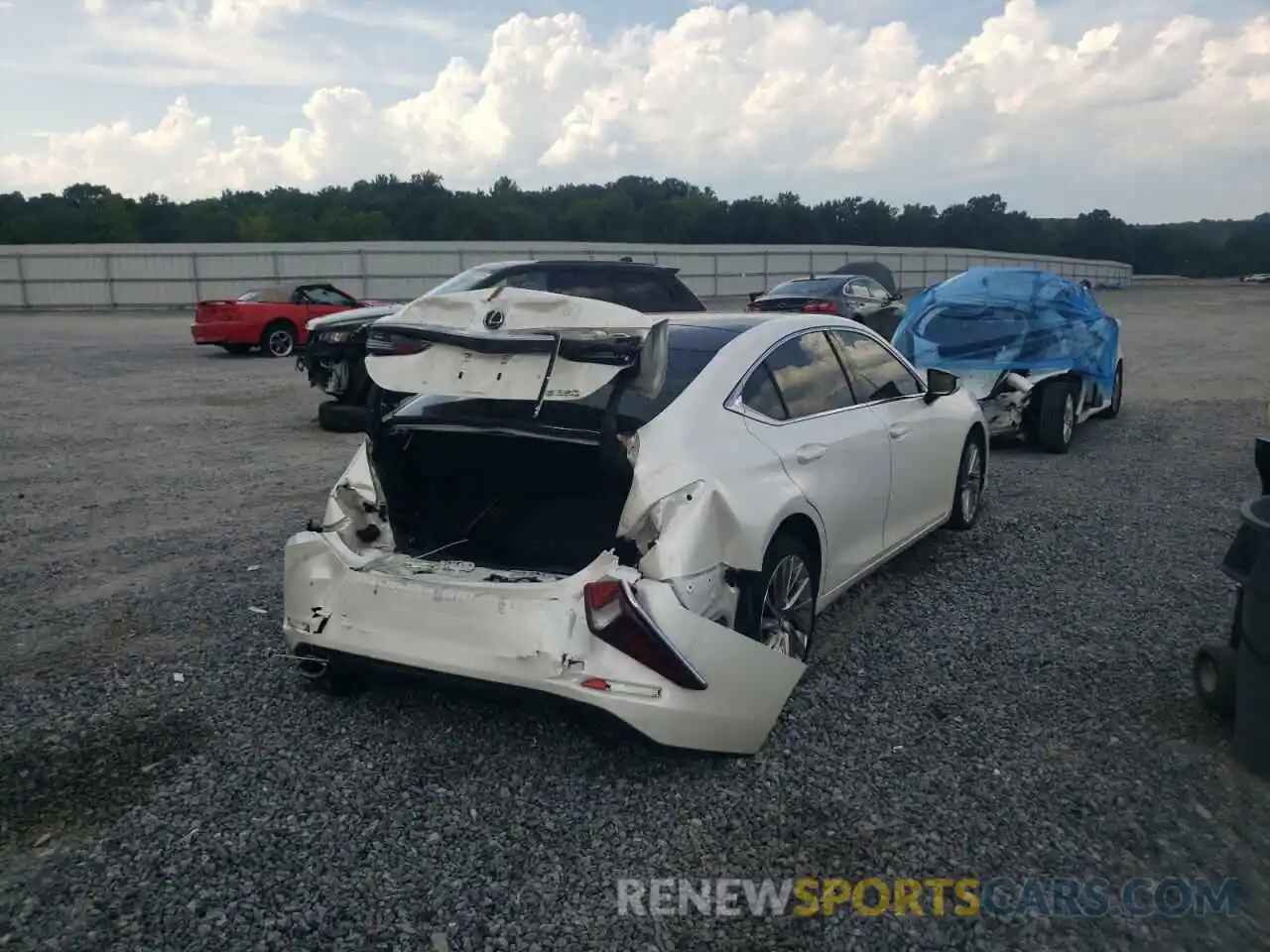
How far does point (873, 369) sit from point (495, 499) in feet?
7.54

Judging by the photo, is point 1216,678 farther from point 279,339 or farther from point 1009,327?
point 279,339

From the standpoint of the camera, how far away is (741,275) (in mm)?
45500

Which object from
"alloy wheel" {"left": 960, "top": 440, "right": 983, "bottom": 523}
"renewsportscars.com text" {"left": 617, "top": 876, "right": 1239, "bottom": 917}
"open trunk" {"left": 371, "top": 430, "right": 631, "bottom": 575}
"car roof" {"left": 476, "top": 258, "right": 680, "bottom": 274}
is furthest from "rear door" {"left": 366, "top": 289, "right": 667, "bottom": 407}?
"car roof" {"left": 476, "top": 258, "right": 680, "bottom": 274}

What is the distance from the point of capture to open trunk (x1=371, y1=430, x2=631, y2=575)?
418 centimetres

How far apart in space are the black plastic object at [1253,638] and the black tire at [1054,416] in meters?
6.04

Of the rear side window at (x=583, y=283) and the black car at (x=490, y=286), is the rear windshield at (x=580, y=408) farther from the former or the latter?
the rear side window at (x=583, y=283)

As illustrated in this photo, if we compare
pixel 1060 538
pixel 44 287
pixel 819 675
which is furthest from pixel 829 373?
pixel 44 287

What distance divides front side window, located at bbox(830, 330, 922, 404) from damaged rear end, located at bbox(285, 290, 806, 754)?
1431 mm

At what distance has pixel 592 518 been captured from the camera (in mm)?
4375

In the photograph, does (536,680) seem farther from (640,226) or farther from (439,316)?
(640,226)

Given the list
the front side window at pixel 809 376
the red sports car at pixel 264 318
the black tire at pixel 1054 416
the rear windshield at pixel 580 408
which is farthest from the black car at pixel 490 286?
the red sports car at pixel 264 318

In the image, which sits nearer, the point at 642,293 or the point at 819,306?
the point at 642,293

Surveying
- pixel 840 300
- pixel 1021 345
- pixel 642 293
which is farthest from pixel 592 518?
pixel 840 300

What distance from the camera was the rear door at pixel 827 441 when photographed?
4.39 metres
